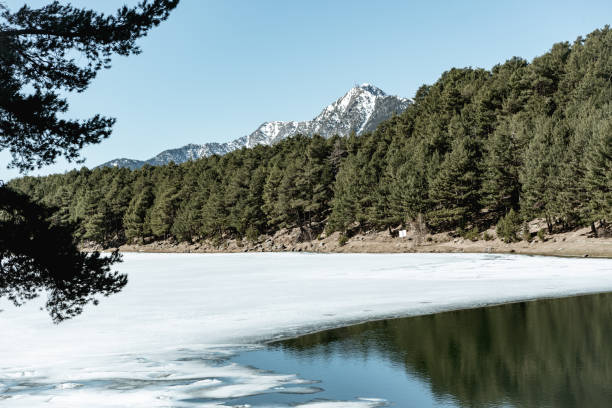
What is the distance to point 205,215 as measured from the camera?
10694 centimetres

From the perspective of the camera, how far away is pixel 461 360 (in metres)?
12.9

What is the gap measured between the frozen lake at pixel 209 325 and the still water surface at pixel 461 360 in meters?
0.69

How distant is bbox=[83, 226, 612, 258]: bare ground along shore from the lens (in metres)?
50.0

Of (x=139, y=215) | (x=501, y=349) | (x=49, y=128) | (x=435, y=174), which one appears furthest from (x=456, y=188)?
(x=139, y=215)

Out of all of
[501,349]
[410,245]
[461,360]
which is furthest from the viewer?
[410,245]

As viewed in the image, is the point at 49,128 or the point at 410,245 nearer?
the point at 49,128

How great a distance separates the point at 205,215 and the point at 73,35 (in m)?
97.5

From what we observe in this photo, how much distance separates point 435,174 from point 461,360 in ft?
201

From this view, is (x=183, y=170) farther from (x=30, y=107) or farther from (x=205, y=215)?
(x=30, y=107)

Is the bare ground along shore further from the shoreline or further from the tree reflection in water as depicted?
the tree reflection in water

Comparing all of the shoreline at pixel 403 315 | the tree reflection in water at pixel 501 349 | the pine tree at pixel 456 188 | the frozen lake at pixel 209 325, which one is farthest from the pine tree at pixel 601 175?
the tree reflection in water at pixel 501 349

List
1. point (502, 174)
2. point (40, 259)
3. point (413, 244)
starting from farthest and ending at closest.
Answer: point (413, 244)
point (502, 174)
point (40, 259)

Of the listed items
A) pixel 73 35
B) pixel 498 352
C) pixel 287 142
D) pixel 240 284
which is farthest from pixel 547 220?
pixel 287 142

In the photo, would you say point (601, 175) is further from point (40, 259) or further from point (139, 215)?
point (139, 215)
